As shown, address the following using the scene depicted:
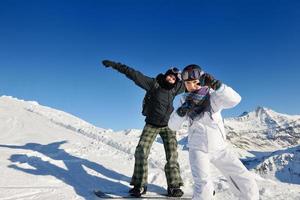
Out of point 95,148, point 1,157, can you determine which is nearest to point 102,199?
point 1,157

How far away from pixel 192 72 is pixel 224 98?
0.61 meters

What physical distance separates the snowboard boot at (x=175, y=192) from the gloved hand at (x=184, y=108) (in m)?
2.12

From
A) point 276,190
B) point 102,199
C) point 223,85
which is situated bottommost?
point 102,199

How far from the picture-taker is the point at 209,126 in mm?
5941

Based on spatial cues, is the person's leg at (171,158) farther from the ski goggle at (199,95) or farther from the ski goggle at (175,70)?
the ski goggle at (199,95)

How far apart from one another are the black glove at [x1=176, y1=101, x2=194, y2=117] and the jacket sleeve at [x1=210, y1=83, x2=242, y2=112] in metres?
0.31

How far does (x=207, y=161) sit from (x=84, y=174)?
429 cm

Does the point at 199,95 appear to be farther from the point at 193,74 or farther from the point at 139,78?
the point at 139,78

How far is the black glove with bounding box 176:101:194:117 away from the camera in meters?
5.91

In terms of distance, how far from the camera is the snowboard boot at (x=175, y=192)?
294 inches

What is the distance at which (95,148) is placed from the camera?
12.5 m

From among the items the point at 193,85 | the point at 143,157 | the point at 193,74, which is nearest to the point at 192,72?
the point at 193,74

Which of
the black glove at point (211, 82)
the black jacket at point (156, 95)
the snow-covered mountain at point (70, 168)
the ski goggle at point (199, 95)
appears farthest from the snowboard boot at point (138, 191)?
the black glove at point (211, 82)

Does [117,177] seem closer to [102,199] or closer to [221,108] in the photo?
[102,199]
